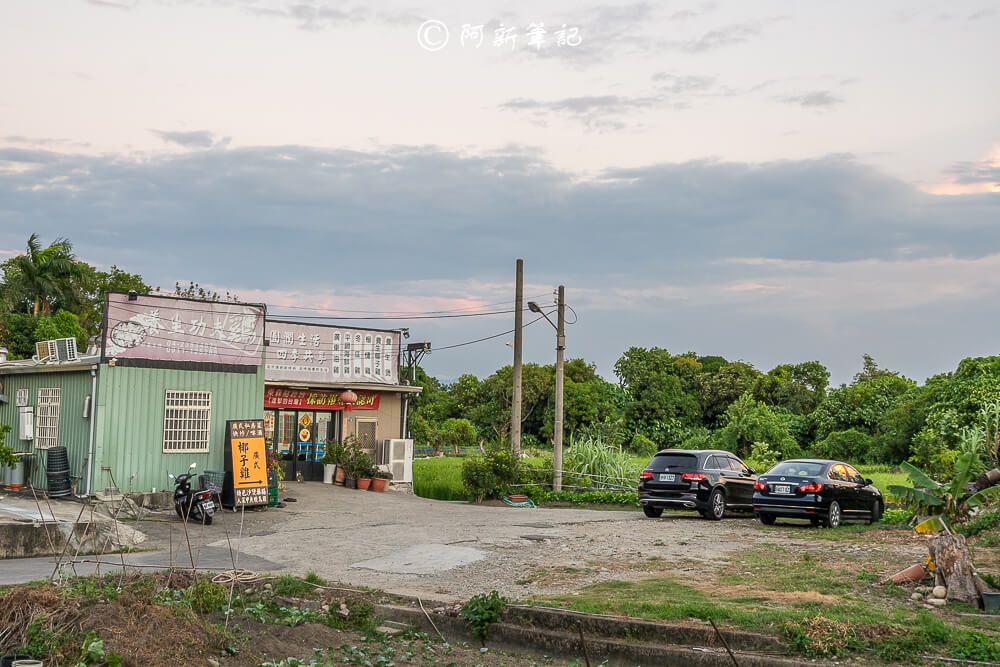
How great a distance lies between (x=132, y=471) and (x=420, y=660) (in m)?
13.9

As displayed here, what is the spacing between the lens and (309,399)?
27.6 m

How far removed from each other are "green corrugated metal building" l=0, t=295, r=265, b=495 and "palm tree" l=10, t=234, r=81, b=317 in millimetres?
28803

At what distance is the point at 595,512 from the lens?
22859 mm

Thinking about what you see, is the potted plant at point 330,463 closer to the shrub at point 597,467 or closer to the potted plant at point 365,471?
the potted plant at point 365,471

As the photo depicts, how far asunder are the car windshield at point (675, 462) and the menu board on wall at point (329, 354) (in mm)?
11290

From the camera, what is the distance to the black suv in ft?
65.7

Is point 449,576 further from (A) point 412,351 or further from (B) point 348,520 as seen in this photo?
(A) point 412,351

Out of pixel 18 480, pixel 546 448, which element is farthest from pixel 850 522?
pixel 546 448

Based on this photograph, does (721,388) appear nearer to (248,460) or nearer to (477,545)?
(248,460)

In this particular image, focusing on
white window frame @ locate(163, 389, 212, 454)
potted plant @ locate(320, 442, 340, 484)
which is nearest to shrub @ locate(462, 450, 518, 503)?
potted plant @ locate(320, 442, 340, 484)

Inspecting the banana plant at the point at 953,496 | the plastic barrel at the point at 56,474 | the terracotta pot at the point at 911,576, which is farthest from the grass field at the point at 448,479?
the terracotta pot at the point at 911,576

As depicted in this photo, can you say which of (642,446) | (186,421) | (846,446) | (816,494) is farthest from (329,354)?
(846,446)

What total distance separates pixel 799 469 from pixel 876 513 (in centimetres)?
220

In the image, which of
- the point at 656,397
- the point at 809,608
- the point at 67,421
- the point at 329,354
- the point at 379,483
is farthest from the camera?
the point at 656,397
